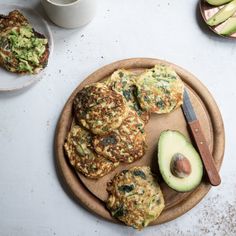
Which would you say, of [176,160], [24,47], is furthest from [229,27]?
[24,47]

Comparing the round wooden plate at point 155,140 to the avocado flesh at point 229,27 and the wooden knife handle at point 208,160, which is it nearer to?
the wooden knife handle at point 208,160

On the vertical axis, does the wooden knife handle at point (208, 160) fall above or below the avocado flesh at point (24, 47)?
below

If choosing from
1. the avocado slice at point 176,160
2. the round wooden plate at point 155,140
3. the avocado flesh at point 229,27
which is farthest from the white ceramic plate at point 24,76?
the avocado flesh at point 229,27

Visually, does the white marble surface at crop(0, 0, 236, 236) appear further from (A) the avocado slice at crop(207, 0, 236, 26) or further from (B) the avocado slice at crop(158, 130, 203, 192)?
(B) the avocado slice at crop(158, 130, 203, 192)

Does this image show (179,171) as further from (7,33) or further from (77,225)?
(7,33)

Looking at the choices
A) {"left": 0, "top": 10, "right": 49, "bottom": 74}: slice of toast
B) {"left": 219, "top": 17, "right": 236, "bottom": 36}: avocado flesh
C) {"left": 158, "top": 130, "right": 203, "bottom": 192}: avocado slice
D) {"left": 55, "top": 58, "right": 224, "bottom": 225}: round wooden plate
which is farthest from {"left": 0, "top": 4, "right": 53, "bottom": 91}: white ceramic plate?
{"left": 219, "top": 17, "right": 236, "bottom": 36}: avocado flesh

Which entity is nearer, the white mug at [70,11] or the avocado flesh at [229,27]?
the white mug at [70,11]
